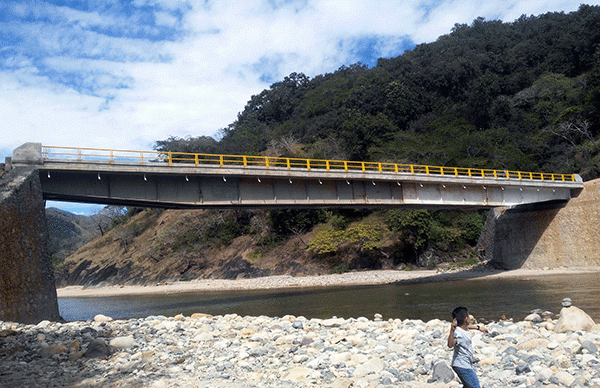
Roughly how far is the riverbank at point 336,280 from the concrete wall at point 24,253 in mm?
23853

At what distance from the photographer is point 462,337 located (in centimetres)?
561

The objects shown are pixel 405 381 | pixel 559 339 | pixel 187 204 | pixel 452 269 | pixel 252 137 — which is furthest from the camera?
pixel 252 137

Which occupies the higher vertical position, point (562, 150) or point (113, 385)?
point (562, 150)

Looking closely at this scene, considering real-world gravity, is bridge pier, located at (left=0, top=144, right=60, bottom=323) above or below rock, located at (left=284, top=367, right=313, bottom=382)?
above

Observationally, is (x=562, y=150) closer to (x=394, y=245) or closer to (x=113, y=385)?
(x=394, y=245)

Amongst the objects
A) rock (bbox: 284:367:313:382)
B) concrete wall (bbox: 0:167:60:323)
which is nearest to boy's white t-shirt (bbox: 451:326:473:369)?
rock (bbox: 284:367:313:382)

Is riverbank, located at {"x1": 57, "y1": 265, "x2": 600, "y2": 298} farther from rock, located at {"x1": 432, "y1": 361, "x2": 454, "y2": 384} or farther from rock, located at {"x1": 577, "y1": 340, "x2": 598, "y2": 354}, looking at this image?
rock, located at {"x1": 432, "y1": 361, "x2": 454, "y2": 384}

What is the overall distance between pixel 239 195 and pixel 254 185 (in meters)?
1.15

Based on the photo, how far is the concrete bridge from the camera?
1812cm

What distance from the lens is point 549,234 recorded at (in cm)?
3544

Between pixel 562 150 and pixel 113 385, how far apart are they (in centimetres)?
5196

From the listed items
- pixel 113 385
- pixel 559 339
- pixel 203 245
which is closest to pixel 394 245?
pixel 203 245

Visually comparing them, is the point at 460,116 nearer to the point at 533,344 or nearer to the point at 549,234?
the point at 549,234

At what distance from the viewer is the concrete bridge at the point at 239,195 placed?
1812 cm
